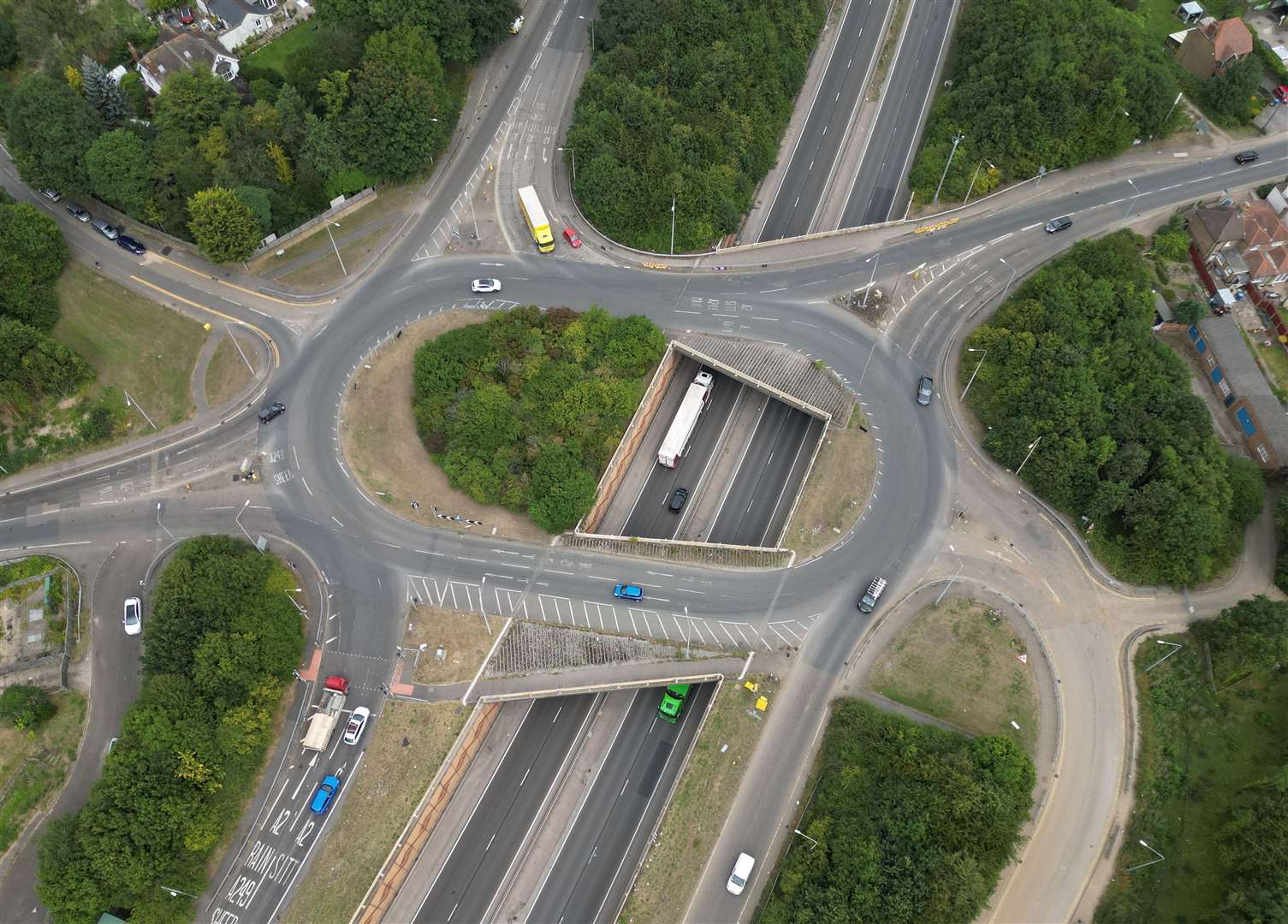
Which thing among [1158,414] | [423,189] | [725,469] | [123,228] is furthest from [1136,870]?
[123,228]

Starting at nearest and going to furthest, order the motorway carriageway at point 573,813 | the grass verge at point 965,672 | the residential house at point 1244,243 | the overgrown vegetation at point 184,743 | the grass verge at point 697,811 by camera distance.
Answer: the overgrown vegetation at point 184,743
the grass verge at point 697,811
the motorway carriageway at point 573,813
the grass verge at point 965,672
the residential house at point 1244,243

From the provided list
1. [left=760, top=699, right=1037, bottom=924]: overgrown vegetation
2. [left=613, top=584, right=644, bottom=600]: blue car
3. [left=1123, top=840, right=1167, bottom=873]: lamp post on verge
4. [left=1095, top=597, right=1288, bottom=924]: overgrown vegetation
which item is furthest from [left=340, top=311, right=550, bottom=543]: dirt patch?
[left=1095, top=597, right=1288, bottom=924]: overgrown vegetation

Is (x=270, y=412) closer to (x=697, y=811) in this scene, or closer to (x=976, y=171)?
(x=697, y=811)

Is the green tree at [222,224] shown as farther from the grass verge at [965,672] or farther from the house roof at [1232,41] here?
the house roof at [1232,41]

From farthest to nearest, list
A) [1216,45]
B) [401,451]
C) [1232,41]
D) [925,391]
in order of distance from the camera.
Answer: [1216,45]
[1232,41]
[925,391]
[401,451]

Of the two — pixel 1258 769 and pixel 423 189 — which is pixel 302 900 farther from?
pixel 1258 769

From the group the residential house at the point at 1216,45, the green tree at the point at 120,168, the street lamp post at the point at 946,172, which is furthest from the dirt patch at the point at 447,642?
the residential house at the point at 1216,45

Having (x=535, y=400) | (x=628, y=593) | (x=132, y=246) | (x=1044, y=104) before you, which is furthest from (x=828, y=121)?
(x=132, y=246)
